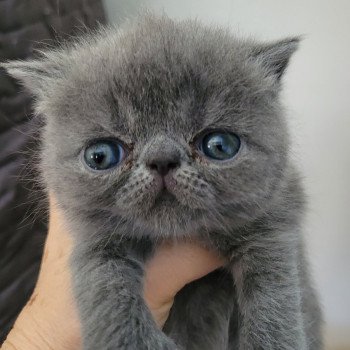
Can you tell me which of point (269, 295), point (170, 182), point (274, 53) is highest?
point (274, 53)

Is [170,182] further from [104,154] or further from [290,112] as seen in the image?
[290,112]

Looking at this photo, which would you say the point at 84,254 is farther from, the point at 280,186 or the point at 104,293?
the point at 280,186

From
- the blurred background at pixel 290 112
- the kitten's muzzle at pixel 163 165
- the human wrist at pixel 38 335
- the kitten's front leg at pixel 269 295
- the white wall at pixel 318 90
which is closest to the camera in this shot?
the kitten's muzzle at pixel 163 165

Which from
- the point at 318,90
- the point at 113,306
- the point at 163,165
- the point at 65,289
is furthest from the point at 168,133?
the point at 318,90

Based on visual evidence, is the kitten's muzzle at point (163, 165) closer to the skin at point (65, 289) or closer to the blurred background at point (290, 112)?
the skin at point (65, 289)

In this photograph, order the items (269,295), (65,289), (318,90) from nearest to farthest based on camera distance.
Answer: (269,295) → (65,289) → (318,90)

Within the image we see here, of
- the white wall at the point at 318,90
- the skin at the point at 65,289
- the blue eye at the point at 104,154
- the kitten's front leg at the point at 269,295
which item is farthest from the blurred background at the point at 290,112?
the blue eye at the point at 104,154

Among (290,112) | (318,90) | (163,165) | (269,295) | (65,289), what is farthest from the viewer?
(318,90)
